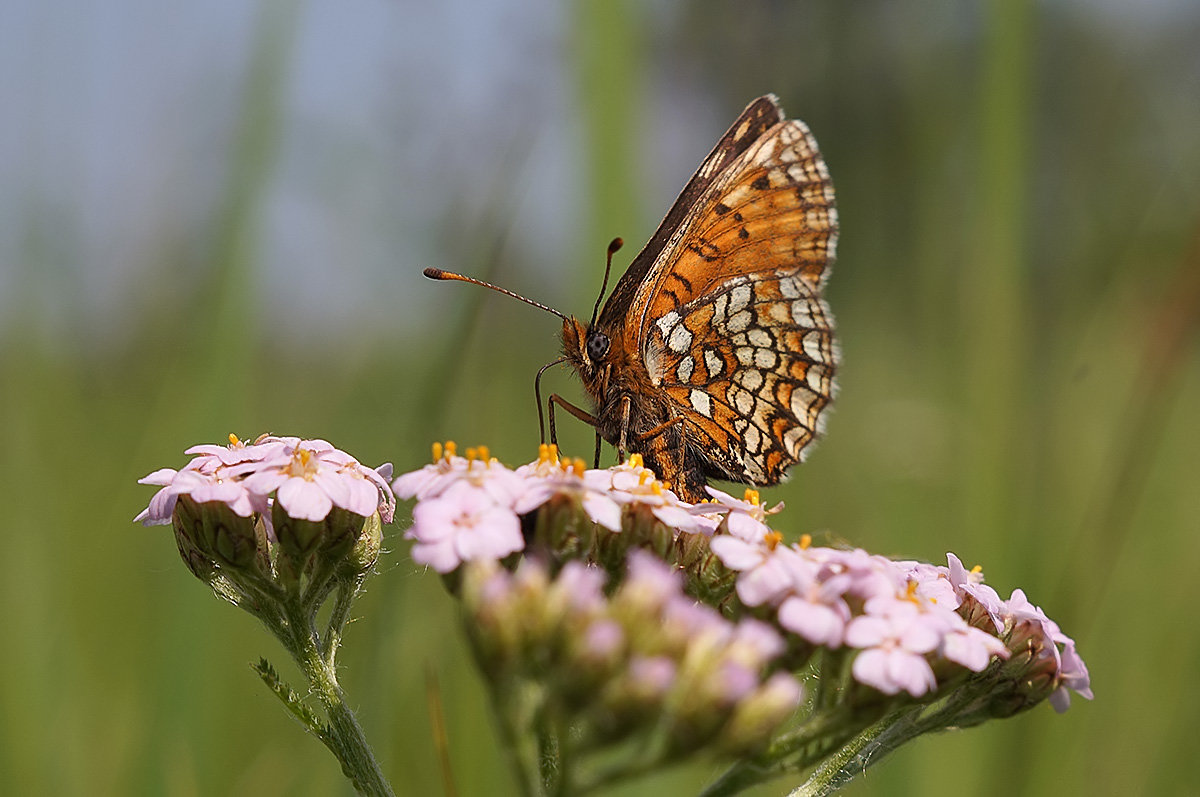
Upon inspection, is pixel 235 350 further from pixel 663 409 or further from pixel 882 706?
pixel 882 706

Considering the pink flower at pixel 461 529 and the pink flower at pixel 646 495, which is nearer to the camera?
the pink flower at pixel 461 529

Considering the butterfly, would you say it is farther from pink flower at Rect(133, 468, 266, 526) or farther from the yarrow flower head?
pink flower at Rect(133, 468, 266, 526)

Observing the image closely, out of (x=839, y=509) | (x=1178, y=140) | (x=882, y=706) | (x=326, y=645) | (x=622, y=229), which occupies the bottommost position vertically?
(x=839, y=509)

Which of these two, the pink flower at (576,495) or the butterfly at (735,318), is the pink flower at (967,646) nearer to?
the pink flower at (576,495)

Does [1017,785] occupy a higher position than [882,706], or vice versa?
[882,706]

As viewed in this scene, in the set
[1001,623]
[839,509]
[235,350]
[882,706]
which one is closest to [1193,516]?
[839,509]

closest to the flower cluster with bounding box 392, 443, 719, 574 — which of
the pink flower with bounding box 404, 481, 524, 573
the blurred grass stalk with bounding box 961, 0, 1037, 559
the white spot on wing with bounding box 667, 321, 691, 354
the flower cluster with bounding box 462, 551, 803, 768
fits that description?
the pink flower with bounding box 404, 481, 524, 573

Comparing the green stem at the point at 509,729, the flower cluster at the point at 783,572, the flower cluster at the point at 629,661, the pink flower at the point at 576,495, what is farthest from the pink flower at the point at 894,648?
the green stem at the point at 509,729
